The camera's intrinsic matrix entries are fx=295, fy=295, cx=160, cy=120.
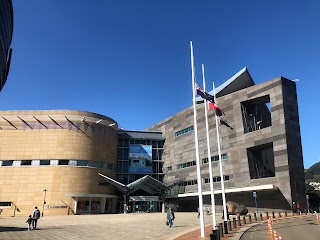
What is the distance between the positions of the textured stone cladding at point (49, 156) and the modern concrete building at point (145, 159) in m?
0.18

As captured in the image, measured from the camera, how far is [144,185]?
200 feet

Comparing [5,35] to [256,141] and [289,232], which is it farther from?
[256,141]

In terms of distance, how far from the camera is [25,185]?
2202 inches

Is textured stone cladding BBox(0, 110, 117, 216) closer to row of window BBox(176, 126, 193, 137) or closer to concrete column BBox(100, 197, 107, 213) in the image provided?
concrete column BBox(100, 197, 107, 213)

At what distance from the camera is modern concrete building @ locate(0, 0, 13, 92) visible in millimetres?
16344

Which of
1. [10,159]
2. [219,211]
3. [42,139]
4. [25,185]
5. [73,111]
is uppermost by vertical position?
[73,111]

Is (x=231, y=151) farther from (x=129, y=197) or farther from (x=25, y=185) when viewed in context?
(x=25, y=185)

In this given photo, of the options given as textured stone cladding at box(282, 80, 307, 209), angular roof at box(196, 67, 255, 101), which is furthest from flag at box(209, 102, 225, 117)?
angular roof at box(196, 67, 255, 101)

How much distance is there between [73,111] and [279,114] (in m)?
39.4

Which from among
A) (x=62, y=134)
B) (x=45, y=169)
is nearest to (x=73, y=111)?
(x=62, y=134)

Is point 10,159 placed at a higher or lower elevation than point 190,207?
higher

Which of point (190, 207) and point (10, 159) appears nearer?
point (10, 159)

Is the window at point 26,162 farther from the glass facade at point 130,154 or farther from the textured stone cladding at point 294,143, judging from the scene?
the textured stone cladding at point 294,143

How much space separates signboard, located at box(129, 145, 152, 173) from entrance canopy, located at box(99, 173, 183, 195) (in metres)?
7.95
